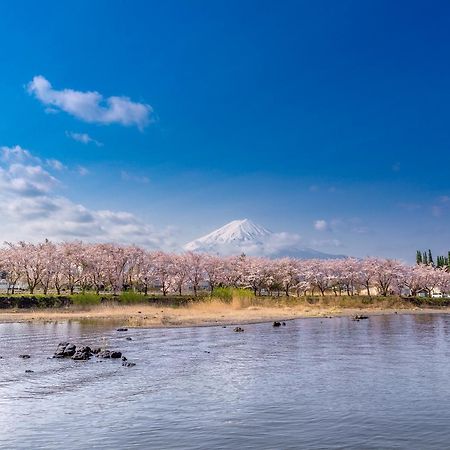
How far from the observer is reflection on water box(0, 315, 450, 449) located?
16438mm

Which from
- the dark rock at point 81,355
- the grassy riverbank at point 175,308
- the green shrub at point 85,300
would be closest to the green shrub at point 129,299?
the grassy riverbank at point 175,308

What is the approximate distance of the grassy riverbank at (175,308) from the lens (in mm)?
70625

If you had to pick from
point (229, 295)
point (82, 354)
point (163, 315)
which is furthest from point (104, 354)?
point (229, 295)

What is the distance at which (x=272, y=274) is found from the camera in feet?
466

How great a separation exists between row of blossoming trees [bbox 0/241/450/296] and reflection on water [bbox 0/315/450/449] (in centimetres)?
7663

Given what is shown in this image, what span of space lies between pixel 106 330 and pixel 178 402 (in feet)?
115

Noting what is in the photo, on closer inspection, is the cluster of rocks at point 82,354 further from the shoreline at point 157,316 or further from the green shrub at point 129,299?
the green shrub at point 129,299

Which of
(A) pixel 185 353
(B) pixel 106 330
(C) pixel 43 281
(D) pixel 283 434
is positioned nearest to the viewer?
(D) pixel 283 434

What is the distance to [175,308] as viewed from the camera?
89938 millimetres

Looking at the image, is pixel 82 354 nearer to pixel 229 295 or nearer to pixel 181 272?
pixel 229 295

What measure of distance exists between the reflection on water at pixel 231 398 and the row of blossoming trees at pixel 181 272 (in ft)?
251

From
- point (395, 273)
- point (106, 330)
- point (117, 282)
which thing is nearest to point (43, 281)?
point (117, 282)

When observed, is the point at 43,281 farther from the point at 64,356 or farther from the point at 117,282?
the point at 64,356

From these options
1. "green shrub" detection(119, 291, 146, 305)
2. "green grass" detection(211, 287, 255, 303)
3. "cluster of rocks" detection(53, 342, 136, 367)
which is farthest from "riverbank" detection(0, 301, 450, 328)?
"cluster of rocks" detection(53, 342, 136, 367)
